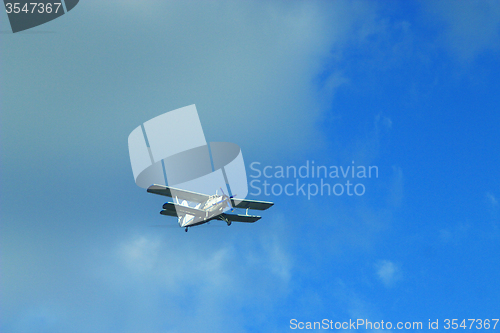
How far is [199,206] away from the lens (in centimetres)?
5950

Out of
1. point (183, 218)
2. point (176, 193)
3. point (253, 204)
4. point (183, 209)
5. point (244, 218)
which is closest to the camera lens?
point (183, 209)

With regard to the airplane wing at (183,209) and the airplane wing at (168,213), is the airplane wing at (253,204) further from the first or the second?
the airplane wing at (168,213)

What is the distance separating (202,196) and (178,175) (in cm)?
1061

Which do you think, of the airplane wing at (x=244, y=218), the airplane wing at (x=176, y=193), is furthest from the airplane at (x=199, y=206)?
the airplane wing at (x=244, y=218)

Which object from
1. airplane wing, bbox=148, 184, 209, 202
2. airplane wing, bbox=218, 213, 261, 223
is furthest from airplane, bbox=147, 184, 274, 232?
airplane wing, bbox=218, 213, 261, 223

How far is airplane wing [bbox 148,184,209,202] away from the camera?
182 feet

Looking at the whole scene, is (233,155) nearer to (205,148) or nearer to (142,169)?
(205,148)

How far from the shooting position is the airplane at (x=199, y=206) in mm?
56000

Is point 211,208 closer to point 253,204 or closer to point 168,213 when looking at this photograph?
point 168,213

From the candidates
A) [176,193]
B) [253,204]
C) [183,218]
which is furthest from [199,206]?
[253,204]

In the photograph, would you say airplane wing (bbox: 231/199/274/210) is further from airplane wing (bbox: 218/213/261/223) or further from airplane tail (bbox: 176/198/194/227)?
airplane tail (bbox: 176/198/194/227)

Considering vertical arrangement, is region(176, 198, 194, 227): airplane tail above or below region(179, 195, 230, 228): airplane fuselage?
above

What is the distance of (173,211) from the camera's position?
60125 mm

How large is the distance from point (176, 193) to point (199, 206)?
156 inches
